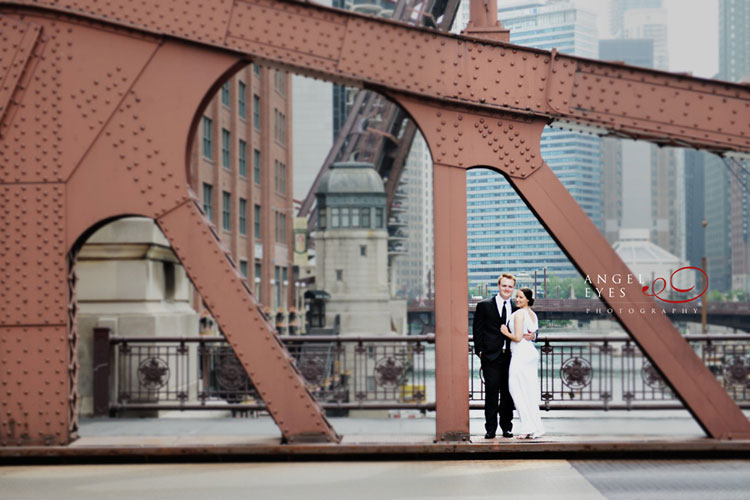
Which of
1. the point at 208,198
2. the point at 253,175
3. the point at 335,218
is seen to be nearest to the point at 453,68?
the point at 208,198

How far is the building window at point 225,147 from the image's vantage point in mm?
49156

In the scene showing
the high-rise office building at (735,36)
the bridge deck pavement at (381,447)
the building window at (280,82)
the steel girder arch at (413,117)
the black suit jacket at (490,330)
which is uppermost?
the high-rise office building at (735,36)

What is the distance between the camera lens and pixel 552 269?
32.2ft

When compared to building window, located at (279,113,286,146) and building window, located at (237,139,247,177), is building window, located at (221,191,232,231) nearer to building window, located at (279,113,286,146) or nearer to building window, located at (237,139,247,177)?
building window, located at (237,139,247,177)

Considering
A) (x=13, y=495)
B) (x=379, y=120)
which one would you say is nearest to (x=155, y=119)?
(x=13, y=495)

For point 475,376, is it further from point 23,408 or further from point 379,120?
point 379,120

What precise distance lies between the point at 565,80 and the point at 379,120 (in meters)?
41.3

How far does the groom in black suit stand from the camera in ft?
28.5

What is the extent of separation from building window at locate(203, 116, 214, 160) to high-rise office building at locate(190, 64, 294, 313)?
0.17 ft

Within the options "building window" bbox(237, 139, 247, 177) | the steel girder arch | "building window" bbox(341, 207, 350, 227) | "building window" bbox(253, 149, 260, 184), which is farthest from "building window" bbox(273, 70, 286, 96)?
the steel girder arch

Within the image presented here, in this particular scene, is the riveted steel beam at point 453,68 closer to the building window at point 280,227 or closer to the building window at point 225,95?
the building window at point 225,95

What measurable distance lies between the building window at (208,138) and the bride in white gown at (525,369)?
1517 inches

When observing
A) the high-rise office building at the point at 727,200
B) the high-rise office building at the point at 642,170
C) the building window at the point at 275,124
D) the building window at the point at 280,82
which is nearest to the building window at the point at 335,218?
the building window at the point at 275,124

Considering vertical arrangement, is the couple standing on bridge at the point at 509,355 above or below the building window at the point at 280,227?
below
